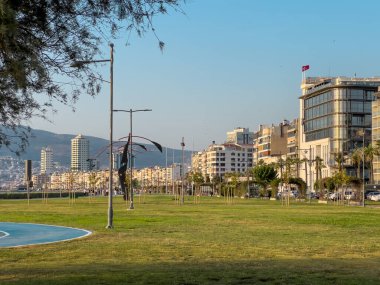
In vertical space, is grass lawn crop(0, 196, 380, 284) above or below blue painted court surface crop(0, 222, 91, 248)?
above

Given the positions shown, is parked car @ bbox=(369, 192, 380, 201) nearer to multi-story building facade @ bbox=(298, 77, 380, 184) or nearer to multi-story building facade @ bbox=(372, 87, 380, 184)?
multi-story building facade @ bbox=(372, 87, 380, 184)

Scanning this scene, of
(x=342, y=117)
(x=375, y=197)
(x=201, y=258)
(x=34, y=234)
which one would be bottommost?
(x=375, y=197)

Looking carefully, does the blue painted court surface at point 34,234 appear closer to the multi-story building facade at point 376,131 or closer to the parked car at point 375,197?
the parked car at point 375,197

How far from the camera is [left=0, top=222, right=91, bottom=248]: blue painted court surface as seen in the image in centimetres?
3051

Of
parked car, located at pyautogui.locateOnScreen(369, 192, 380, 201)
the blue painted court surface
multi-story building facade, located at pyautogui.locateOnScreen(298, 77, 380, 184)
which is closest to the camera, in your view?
the blue painted court surface

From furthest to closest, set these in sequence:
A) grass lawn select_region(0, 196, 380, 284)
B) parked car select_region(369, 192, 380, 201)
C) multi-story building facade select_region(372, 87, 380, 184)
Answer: multi-story building facade select_region(372, 87, 380, 184) < parked car select_region(369, 192, 380, 201) < grass lawn select_region(0, 196, 380, 284)

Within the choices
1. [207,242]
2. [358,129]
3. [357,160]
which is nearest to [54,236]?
[207,242]

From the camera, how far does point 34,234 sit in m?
35.0

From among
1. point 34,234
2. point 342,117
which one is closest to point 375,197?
point 342,117

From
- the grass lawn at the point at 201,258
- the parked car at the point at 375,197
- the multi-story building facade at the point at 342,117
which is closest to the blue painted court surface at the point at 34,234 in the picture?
the grass lawn at the point at 201,258

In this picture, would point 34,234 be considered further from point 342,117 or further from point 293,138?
point 293,138

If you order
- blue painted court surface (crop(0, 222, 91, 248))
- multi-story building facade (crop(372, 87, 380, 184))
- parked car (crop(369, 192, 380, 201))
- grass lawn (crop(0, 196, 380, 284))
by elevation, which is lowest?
parked car (crop(369, 192, 380, 201))

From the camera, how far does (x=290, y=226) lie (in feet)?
132

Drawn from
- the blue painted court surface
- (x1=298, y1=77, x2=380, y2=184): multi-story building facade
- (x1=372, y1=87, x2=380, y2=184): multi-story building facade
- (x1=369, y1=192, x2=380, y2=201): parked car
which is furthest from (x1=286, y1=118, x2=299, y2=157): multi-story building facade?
the blue painted court surface
